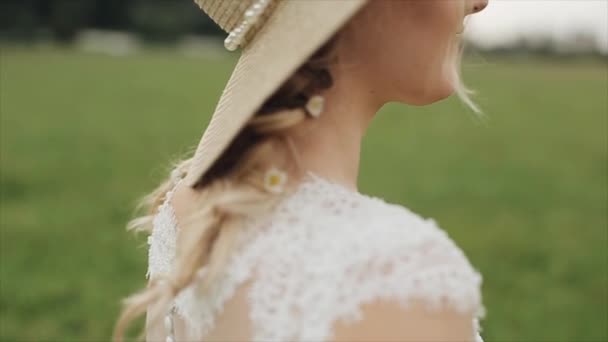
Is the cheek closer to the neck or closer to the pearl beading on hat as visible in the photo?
the neck

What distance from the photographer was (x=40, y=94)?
1712 centimetres

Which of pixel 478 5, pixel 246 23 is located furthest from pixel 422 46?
pixel 246 23

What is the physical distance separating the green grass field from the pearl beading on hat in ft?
2.69

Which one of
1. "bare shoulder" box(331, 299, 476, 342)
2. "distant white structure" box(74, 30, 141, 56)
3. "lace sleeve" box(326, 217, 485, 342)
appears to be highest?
"lace sleeve" box(326, 217, 485, 342)

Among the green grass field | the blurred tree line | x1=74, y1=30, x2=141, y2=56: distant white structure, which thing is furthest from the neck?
x1=74, y1=30, x2=141, y2=56: distant white structure

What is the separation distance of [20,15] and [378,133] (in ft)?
121

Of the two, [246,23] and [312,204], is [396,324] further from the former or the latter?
[246,23]

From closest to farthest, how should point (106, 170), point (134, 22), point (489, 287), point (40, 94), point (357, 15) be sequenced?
point (357, 15), point (489, 287), point (106, 170), point (40, 94), point (134, 22)

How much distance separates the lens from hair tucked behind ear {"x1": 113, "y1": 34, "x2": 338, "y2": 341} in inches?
48.4

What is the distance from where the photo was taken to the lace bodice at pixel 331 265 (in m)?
1.14

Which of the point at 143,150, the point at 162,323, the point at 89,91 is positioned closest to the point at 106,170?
the point at 143,150

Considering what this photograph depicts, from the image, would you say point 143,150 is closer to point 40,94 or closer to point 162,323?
point 40,94

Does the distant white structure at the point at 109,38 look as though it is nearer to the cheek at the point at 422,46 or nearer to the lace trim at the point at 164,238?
the lace trim at the point at 164,238

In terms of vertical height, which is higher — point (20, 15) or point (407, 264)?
point (407, 264)
